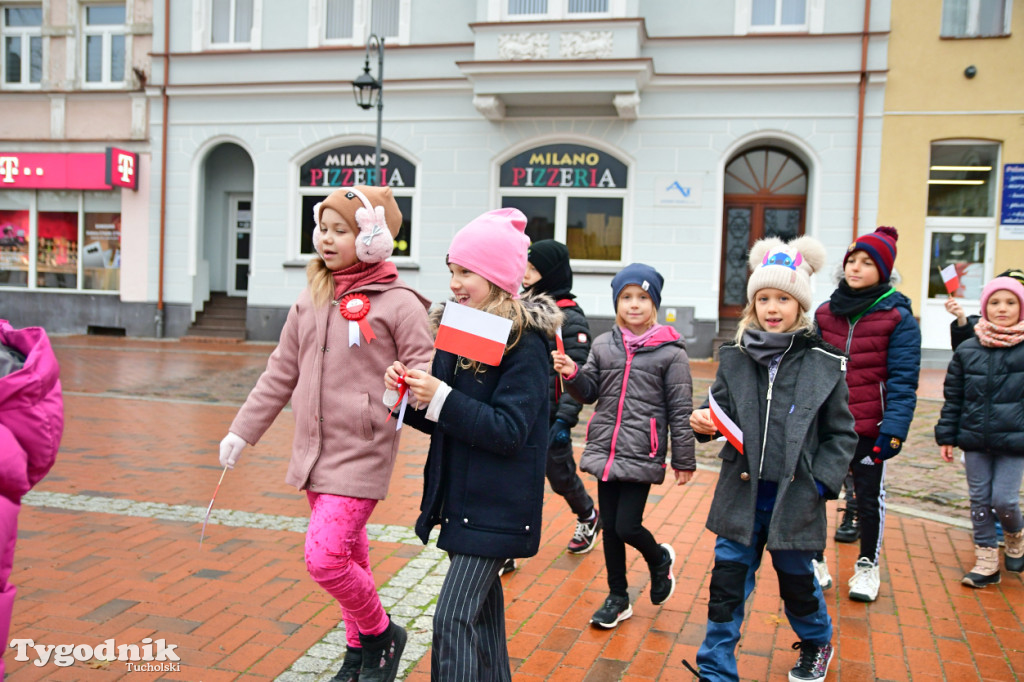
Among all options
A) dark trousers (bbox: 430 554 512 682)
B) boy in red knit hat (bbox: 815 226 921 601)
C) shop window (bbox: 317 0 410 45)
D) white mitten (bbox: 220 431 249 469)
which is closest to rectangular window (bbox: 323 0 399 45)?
shop window (bbox: 317 0 410 45)

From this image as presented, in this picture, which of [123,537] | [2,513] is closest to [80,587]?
[123,537]

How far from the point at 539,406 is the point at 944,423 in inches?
119

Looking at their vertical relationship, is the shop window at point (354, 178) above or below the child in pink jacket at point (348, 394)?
above

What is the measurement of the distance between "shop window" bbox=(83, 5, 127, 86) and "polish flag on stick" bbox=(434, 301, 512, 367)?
60.1ft

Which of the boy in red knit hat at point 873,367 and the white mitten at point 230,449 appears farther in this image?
the boy in red knit hat at point 873,367

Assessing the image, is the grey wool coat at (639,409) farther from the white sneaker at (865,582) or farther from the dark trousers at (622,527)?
the white sneaker at (865,582)

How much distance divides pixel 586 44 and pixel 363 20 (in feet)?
15.9

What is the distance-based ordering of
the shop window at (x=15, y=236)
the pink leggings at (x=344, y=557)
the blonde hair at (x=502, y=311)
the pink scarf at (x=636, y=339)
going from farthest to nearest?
1. the shop window at (x=15, y=236)
2. the pink scarf at (x=636, y=339)
3. the pink leggings at (x=344, y=557)
4. the blonde hair at (x=502, y=311)

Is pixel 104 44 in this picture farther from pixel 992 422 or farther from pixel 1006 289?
pixel 992 422

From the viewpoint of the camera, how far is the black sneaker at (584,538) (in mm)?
4688

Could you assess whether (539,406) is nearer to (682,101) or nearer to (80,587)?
(80,587)

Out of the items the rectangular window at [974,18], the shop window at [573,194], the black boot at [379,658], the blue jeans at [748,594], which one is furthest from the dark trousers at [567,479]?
the rectangular window at [974,18]

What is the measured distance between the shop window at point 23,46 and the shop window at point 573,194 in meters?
11.4

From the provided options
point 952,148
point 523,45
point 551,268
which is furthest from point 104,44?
point 551,268
